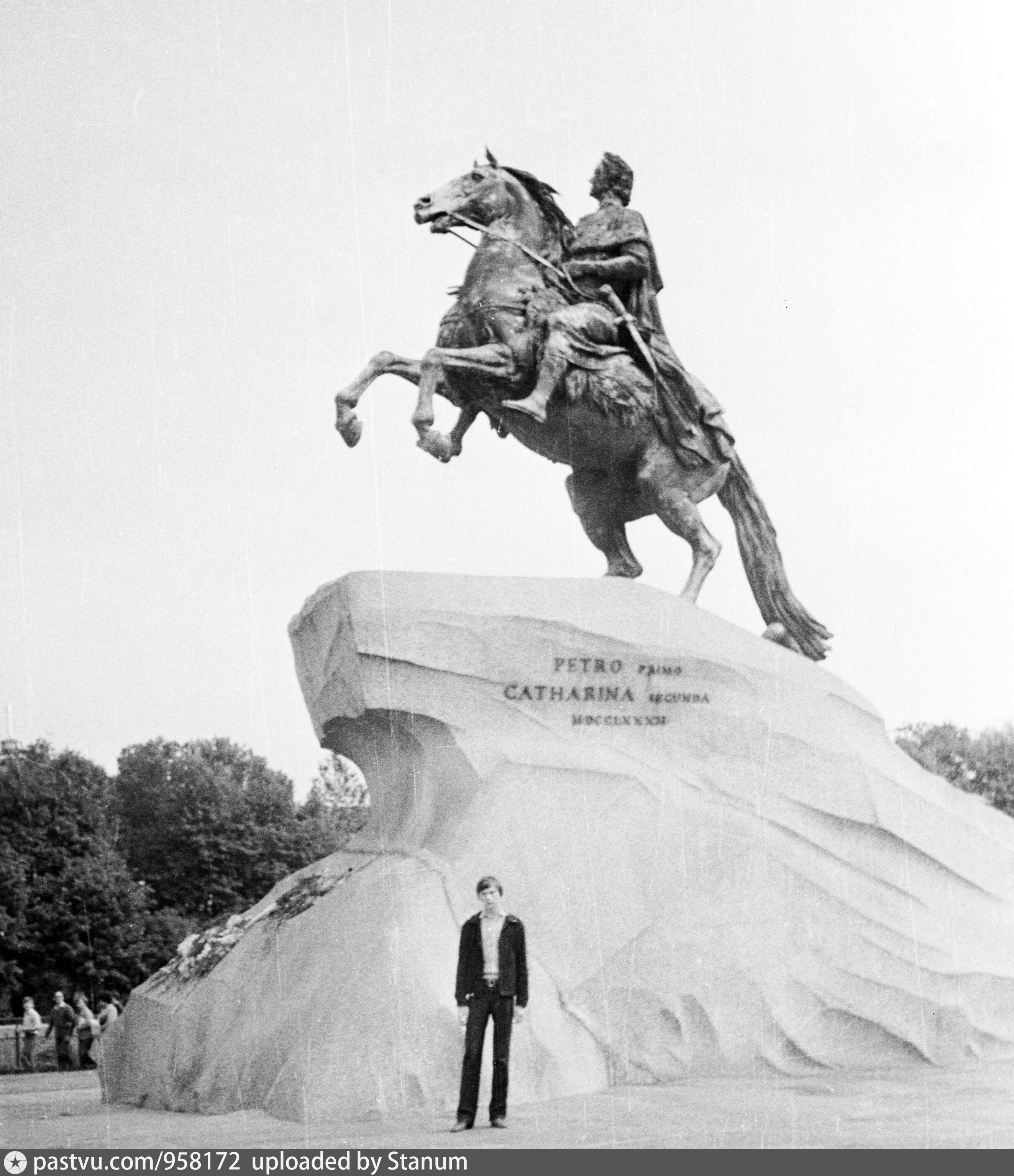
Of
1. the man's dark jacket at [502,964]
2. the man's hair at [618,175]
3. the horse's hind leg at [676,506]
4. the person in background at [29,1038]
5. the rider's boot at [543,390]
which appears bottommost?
the person in background at [29,1038]

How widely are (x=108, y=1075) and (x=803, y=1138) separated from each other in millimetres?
4425

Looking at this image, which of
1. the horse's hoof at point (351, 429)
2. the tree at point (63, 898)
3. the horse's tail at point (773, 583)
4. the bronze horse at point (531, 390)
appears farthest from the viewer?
the tree at point (63, 898)

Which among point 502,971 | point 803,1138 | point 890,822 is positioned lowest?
point 803,1138

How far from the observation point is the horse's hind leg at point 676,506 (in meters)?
12.5

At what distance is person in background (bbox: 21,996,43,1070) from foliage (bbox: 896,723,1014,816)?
1861 centimetres

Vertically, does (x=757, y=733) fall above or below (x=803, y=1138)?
above

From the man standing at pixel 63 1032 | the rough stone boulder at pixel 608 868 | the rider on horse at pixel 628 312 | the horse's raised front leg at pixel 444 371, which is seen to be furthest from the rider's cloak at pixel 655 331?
the man standing at pixel 63 1032

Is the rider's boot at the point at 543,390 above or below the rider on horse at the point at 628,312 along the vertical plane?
below

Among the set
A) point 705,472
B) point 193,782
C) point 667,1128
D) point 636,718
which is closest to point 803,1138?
point 667,1128

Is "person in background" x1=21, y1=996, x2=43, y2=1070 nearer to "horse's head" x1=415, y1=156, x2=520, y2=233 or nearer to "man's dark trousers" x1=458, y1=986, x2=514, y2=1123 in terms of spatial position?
"horse's head" x1=415, y1=156, x2=520, y2=233

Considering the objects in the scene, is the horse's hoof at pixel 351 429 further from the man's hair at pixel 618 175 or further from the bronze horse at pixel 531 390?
the man's hair at pixel 618 175

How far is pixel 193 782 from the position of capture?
39938 mm

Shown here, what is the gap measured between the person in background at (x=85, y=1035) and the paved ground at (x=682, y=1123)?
24.0 feet

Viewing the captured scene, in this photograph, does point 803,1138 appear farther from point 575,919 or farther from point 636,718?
point 636,718
